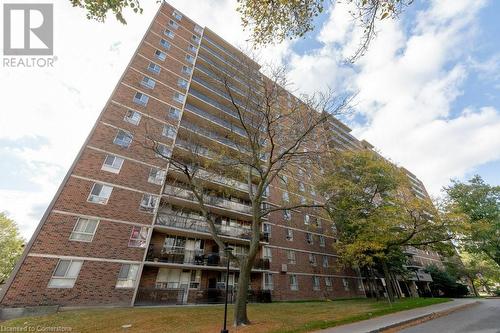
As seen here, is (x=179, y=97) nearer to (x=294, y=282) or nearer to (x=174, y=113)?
(x=174, y=113)

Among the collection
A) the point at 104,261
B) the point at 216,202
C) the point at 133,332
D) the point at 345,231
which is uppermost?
the point at 216,202

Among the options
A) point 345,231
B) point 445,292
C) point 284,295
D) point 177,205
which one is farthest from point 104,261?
point 445,292

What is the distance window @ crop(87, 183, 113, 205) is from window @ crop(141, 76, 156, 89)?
10960 millimetres

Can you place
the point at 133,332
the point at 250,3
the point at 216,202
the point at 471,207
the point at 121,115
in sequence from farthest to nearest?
the point at 471,207
the point at 216,202
the point at 121,115
the point at 133,332
the point at 250,3

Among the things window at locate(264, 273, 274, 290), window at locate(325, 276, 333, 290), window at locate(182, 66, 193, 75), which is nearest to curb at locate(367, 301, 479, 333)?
window at locate(325, 276, 333, 290)

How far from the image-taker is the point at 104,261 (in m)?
14.1

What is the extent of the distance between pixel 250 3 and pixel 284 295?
22850mm

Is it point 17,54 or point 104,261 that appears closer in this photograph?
point 17,54

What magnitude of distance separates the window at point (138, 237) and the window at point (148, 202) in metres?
1.51

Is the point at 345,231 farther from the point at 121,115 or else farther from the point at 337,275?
the point at 121,115

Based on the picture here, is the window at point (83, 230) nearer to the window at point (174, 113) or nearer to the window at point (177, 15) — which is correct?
the window at point (174, 113)

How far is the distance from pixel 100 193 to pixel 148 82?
12.2 meters

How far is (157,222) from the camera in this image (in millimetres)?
17141

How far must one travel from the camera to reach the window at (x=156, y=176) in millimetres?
18297
